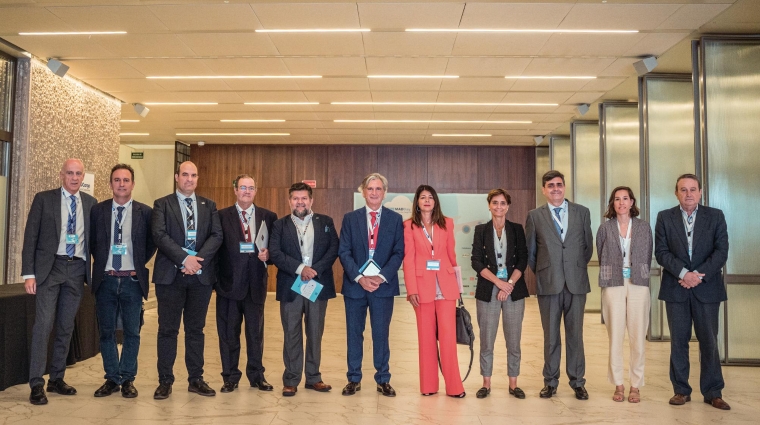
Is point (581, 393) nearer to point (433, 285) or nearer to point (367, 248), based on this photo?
point (433, 285)

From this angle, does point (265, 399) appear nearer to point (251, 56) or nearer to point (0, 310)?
point (0, 310)

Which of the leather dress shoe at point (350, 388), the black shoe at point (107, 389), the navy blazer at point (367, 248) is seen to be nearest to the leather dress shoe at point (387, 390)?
the leather dress shoe at point (350, 388)

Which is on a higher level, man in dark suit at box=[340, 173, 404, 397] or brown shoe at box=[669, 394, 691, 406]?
man in dark suit at box=[340, 173, 404, 397]

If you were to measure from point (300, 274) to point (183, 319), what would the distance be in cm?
93

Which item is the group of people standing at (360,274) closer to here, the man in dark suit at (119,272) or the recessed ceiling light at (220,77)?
the man in dark suit at (119,272)

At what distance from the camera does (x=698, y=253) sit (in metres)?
4.62

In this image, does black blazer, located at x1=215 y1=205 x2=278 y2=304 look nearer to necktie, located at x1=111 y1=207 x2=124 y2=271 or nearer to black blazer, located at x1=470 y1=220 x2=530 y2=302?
necktie, located at x1=111 y1=207 x2=124 y2=271

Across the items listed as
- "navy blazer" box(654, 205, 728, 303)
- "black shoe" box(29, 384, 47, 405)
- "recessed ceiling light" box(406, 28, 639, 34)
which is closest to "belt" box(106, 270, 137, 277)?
"black shoe" box(29, 384, 47, 405)

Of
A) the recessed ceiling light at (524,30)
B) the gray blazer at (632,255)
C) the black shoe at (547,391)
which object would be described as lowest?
the black shoe at (547,391)

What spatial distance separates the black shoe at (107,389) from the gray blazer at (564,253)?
341cm

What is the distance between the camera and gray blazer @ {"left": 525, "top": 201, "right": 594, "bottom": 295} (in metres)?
4.67

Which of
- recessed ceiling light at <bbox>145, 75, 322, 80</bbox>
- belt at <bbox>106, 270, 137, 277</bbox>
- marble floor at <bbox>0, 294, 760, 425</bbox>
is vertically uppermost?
recessed ceiling light at <bbox>145, 75, 322, 80</bbox>

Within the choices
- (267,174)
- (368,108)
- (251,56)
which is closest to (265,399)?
(251,56)

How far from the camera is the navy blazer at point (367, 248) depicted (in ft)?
15.3
